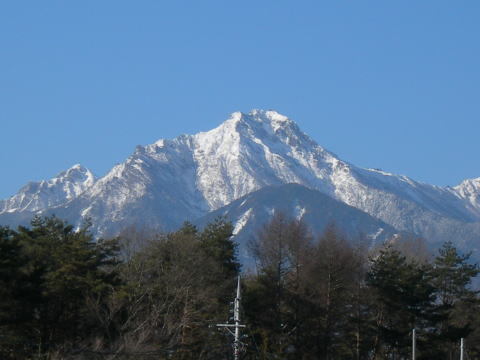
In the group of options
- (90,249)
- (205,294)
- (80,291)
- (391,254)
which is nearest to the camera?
(80,291)

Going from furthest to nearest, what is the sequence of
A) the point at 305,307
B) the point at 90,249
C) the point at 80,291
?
the point at 305,307 < the point at 90,249 < the point at 80,291

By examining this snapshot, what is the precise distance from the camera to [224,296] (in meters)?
57.1

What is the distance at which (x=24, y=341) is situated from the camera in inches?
1635

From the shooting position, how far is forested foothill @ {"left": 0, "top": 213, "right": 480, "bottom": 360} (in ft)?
142

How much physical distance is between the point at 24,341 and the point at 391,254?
29.3m

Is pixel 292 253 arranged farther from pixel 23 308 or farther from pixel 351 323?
pixel 23 308

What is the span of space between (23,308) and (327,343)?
22134 mm

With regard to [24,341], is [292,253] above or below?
above

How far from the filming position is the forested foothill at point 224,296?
142 feet

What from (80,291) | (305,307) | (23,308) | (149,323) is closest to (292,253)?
(305,307)

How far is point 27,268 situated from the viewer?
142 ft

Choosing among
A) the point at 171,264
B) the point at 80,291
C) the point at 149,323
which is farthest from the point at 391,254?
the point at 80,291

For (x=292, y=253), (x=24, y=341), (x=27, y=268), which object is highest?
(x=292, y=253)

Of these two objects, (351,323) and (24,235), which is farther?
(351,323)
